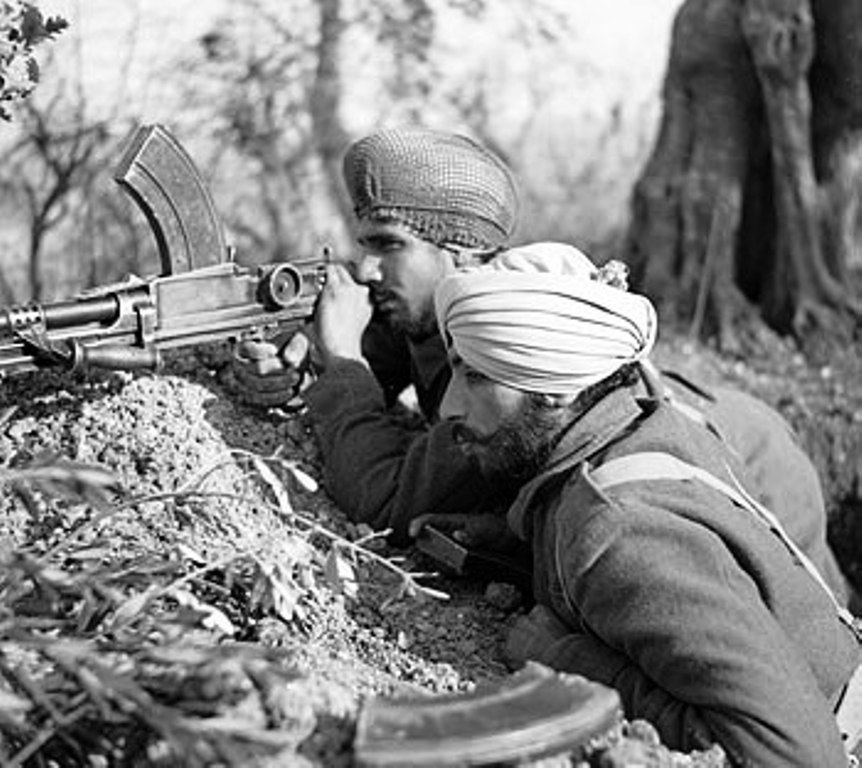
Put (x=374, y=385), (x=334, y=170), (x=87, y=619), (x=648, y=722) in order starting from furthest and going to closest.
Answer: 1. (x=334, y=170)
2. (x=374, y=385)
3. (x=648, y=722)
4. (x=87, y=619)

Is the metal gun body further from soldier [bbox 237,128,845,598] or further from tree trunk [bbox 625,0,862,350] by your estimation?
tree trunk [bbox 625,0,862,350]

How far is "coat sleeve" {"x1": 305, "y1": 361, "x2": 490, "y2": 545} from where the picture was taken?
4.01 m

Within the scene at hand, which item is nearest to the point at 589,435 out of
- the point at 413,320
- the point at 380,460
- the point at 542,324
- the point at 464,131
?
the point at 542,324

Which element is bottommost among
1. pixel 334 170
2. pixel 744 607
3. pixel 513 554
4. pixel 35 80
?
pixel 334 170

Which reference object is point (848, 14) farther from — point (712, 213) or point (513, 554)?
point (513, 554)

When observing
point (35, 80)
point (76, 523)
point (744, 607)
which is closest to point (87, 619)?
point (76, 523)

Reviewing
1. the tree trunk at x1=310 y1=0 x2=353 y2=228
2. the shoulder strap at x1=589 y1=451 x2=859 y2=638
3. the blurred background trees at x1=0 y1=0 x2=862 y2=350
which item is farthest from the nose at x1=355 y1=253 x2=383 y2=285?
the tree trunk at x1=310 y1=0 x2=353 y2=228

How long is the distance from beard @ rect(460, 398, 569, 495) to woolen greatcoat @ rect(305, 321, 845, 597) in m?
0.12

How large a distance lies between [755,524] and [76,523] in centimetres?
127

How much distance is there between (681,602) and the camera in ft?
10.5

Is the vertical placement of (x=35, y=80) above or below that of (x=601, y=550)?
above

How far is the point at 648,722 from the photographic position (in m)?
3.20

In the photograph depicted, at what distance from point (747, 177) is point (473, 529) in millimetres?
5178

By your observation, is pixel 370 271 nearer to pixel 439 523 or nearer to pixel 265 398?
pixel 265 398
